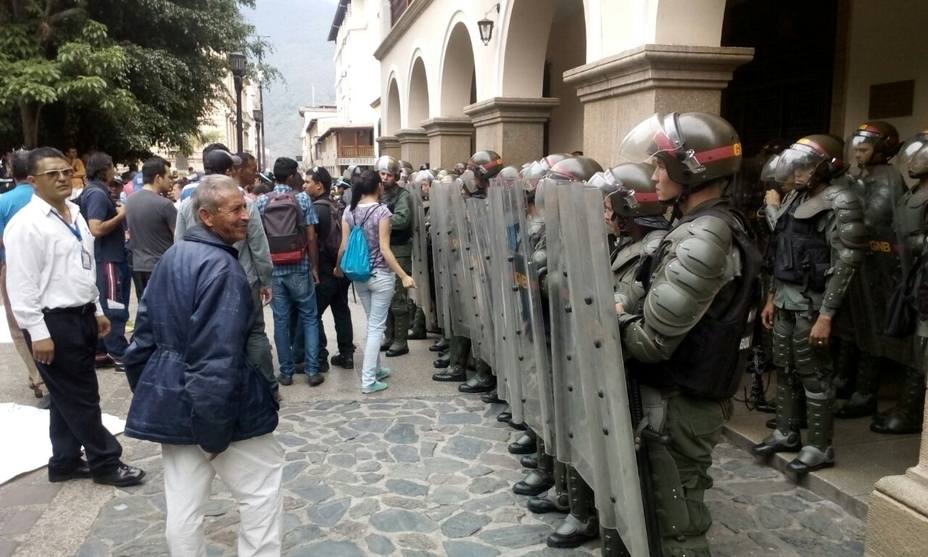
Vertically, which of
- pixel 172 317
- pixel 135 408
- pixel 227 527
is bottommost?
pixel 227 527

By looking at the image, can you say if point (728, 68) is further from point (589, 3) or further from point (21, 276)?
point (21, 276)

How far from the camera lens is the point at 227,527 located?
146 inches

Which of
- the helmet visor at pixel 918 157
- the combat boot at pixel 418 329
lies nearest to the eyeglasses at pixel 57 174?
the combat boot at pixel 418 329

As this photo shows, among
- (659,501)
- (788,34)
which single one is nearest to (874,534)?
(659,501)

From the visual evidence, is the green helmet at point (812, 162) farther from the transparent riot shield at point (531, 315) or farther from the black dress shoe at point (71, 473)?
the black dress shoe at point (71, 473)

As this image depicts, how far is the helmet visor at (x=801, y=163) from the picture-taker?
13.6 feet

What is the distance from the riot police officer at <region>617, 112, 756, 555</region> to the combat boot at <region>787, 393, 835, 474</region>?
1.58 metres

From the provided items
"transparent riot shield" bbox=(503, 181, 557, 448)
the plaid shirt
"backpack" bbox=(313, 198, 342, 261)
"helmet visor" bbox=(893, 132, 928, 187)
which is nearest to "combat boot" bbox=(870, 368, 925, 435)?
"helmet visor" bbox=(893, 132, 928, 187)

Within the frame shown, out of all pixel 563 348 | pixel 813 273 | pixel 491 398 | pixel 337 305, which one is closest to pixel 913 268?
pixel 813 273

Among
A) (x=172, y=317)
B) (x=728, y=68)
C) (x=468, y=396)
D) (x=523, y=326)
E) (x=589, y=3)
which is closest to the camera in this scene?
(x=172, y=317)

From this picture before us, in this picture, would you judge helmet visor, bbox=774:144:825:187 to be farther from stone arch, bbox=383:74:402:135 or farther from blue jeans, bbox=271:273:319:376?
stone arch, bbox=383:74:402:135

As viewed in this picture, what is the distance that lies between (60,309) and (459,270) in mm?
2914

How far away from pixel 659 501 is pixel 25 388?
5.58 m

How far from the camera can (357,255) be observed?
5.75 m
